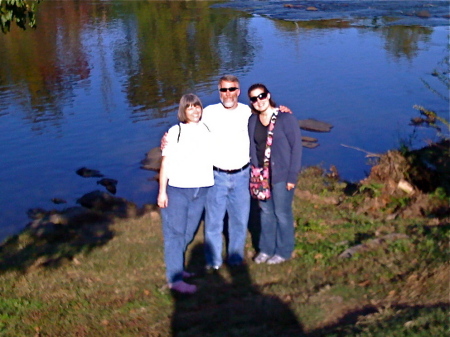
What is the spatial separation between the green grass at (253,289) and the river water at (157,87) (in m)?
4.88

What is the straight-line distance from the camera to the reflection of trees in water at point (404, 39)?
91.8 feet

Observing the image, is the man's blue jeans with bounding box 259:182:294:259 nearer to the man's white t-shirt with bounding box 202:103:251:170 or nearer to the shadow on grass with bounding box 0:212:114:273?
the man's white t-shirt with bounding box 202:103:251:170

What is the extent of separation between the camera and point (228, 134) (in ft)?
21.7

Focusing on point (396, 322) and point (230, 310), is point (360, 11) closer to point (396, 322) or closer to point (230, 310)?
point (230, 310)

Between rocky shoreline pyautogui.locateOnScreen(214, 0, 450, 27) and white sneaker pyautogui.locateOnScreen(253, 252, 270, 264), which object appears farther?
rocky shoreline pyautogui.locateOnScreen(214, 0, 450, 27)

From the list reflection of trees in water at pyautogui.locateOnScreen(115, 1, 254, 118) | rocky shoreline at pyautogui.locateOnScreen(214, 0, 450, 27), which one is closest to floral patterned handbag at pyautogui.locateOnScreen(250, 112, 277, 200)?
reflection of trees in water at pyautogui.locateOnScreen(115, 1, 254, 118)

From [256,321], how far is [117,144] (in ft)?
40.0

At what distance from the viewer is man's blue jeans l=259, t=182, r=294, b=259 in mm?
6895

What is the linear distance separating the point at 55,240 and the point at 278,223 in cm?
437

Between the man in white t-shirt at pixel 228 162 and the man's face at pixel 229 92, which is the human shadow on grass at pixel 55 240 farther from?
the man's face at pixel 229 92

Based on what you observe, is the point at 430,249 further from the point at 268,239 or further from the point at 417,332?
the point at 417,332

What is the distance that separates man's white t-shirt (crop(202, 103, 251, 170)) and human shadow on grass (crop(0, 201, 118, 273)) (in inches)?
108

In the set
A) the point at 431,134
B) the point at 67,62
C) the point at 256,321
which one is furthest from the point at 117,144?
the point at 256,321

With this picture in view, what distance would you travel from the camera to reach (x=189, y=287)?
6594mm
